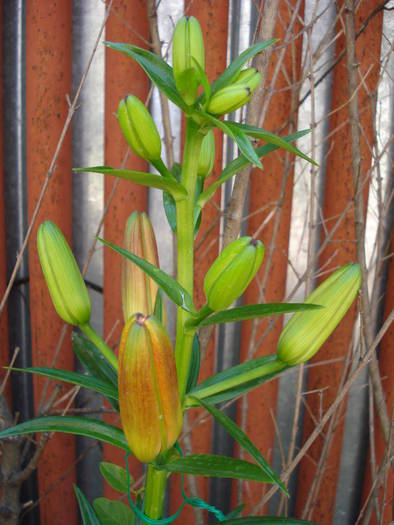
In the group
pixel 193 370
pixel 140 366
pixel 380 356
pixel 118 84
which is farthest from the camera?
pixel 380 356

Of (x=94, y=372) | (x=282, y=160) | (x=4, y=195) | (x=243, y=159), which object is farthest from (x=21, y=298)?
(x=243, y=159)

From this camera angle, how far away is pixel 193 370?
500 mm

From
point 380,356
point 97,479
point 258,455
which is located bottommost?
point 97,479

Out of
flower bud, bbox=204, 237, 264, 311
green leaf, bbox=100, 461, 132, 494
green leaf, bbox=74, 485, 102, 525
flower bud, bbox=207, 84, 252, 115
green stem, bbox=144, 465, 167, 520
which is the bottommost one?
green leaf, bbox=74, 485, 102, 525

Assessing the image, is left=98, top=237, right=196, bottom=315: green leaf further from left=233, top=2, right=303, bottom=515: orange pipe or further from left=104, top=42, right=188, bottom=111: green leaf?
left=233, top=2, right=303, bottom=515: orange pipe

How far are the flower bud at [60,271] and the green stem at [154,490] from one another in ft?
0.50

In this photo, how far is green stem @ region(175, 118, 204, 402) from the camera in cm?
42

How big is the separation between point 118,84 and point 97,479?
0.90 meters

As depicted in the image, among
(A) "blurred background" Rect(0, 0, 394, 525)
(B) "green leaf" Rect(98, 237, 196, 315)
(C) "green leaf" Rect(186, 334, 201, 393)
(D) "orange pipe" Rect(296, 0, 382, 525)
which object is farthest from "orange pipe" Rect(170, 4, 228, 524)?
(B) "green leaf" Rect(98, 237, 196, 315)

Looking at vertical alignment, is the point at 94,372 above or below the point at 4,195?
below

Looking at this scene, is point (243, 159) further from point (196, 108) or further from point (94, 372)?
point (94, 372)

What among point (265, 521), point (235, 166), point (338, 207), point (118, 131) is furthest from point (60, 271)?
point (338, 207)

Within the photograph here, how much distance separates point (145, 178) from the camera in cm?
39

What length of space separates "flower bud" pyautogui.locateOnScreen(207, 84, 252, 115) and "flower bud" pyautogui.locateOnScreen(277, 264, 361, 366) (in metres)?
0.16
